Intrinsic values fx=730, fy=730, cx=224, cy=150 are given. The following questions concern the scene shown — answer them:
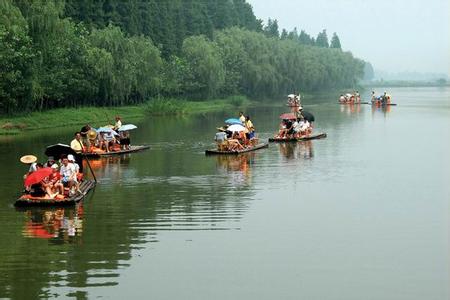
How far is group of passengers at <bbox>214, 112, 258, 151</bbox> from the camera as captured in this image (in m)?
31.4

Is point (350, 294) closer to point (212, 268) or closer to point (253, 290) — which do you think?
point (253, 290)

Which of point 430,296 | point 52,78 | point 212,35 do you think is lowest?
point 430,296

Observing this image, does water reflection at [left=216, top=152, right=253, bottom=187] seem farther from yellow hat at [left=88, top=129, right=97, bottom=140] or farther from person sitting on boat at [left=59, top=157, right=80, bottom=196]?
yellow hat at [left=88, top=129, right=97, bottom=140]

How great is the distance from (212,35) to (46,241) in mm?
82980

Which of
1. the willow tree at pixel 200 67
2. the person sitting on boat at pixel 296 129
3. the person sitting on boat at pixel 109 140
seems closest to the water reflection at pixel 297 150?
the person sitting on boat at pixel 296 129

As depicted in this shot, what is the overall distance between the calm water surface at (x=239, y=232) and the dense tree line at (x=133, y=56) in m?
16.8

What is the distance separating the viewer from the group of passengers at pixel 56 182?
18.9 meters

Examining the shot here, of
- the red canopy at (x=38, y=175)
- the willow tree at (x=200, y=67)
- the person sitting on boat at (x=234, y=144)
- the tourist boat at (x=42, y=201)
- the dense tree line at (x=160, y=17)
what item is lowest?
the tourist boat at (x=42, y=201)

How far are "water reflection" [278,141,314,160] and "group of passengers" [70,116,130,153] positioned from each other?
23.9 feet

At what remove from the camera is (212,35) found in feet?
317

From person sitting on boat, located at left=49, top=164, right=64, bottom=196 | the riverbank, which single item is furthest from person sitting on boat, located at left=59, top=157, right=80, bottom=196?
the riverbank

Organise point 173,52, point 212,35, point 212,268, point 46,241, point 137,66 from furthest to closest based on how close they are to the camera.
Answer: point 212,35 → point 173,52 → point 137,66 → point 46,241 → point 212,268

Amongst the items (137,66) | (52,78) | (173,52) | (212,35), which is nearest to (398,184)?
(52,78)

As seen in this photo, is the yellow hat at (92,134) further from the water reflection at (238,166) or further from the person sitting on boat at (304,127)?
the person sitting on boat at (304,127)
